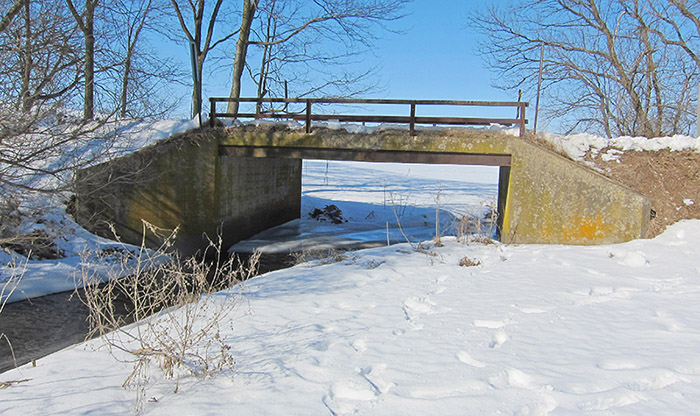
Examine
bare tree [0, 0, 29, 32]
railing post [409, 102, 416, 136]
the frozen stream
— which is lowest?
the frozen stream

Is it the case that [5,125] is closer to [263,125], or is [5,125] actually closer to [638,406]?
A: [263,125]

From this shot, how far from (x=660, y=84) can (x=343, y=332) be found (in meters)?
15.6

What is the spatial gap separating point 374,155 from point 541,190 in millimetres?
3662

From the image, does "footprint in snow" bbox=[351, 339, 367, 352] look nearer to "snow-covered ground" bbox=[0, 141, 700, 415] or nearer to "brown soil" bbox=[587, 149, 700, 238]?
"snow-covered ground" bbox=[0, 141, 700, 415]

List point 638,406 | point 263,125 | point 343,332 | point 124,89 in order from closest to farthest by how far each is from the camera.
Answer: point 638,406 < point 343,332 < point 263,125 < point 124,89

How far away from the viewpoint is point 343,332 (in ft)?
15.8

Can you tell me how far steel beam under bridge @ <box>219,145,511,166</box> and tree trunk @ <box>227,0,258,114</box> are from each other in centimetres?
464

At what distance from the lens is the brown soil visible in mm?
9312

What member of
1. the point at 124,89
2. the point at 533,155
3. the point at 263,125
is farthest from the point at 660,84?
the point at 124,89

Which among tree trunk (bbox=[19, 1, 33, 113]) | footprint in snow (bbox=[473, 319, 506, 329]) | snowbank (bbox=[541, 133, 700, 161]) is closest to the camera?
footprint in snow (bbox=[473, 319, 506, 329])

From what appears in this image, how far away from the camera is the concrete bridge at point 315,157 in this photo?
9562 mm

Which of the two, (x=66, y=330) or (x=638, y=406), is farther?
(x=66, y=330)

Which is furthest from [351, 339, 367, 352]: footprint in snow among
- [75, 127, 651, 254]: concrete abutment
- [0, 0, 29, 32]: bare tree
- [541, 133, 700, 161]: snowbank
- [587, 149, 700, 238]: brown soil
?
[0, 0, 29, 32]: bare tree

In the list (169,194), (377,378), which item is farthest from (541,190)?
(169,194)
